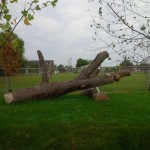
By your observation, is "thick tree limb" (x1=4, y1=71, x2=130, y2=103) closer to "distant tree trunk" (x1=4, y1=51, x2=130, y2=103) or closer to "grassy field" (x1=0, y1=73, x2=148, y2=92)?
"distant tree trunk" (x1=4, y1=51, x2=130, y2=103)

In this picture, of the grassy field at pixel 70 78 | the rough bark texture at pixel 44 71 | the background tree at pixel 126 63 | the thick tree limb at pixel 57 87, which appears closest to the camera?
the background tree at pixel 126 63

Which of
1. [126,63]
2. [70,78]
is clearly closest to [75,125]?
[126,63]

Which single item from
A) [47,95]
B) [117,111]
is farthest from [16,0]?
[47,95]

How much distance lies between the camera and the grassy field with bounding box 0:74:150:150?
8367 mm

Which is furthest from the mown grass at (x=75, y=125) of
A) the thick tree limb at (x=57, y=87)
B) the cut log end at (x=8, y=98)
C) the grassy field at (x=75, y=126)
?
the thick tree limb at (x=57, y=87)

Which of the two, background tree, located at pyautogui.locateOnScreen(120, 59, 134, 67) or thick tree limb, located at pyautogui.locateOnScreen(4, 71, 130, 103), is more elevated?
background tree, located at pyautogui.locateOnScreen(120, 59, 134, 67)

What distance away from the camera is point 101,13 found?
741 cm

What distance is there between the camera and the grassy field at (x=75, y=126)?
329 inches

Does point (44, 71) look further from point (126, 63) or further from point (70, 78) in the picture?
point (70, 78)

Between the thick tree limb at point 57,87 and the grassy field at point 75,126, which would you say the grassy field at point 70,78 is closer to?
the thick tree limb at point 57,87

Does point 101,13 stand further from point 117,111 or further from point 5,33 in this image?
point 117,111

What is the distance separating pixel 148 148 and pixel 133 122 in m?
2.17

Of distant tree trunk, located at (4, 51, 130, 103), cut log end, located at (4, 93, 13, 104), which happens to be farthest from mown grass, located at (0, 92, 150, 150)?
distant tree trunk, located at (4, 51, 130, 103)

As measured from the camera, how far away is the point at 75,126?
31.7 feet
